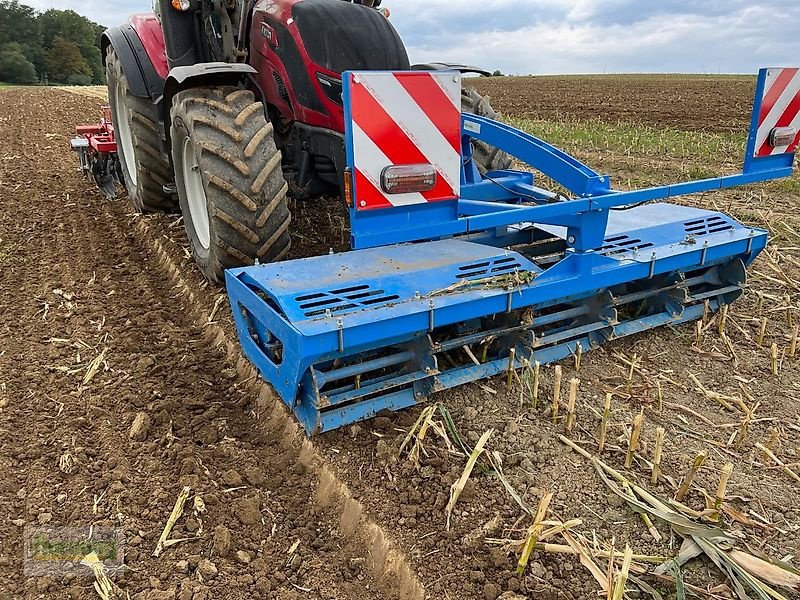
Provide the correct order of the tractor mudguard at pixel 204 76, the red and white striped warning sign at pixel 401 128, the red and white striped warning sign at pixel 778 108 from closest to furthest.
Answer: the red and white striped warning sign at pixel 401 128 → the red and white striped warning sign at pixel 778 108 → the tractor mudguard at pixel 204 76

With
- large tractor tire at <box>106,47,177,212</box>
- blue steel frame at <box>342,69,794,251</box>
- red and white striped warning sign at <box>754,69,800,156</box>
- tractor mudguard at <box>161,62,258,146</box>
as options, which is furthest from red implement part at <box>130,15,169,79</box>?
red and white striped warning sign at <box>754,69,800,156</box>

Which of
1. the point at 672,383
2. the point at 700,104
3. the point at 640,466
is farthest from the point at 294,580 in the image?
the point at 700,104

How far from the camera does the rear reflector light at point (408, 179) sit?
94.4 inches

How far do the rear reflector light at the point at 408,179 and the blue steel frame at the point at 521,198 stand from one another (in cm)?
7

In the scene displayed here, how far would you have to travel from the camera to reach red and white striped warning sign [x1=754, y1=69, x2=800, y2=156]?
10.4 ft

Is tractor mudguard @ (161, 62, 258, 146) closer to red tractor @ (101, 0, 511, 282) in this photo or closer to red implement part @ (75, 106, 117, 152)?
red tractor @ (101, 0, 511, 282)

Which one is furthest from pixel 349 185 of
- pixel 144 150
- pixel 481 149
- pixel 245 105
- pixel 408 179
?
pixel 144 150

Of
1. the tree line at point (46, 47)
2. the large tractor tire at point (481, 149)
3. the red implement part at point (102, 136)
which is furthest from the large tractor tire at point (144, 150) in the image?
the tree line at point (46, 47)

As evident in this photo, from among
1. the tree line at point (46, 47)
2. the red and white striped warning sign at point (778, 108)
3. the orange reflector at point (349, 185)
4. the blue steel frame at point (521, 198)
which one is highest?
the tree line at point (46, 47)

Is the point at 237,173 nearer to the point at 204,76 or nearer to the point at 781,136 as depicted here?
the point at 204,76

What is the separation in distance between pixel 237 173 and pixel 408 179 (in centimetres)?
114

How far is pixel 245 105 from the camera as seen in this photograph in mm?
3406

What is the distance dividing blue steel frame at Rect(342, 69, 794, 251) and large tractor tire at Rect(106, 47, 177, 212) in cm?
258

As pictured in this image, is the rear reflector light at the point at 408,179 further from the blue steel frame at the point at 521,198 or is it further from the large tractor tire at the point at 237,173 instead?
the large tractor tire at the point at 237,173
